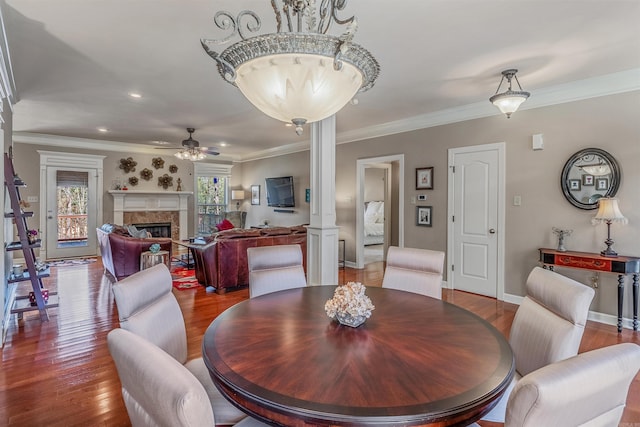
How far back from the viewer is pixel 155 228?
325 inches

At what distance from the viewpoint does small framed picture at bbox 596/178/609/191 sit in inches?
138

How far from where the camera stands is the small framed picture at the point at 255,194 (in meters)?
9.00

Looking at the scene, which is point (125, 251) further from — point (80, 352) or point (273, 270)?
point (273, 270)

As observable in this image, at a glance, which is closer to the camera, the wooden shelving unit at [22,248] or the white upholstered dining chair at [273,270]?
the white upholstered dining chair at [273,270]

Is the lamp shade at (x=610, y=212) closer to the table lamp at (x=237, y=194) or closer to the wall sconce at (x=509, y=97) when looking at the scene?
the wall sconce at (x=509, y=97)

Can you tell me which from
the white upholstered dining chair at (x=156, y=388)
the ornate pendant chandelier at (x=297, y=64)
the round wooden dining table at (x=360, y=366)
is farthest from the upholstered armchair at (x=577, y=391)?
the ornate pendant chandelier at (x=297, y=64)

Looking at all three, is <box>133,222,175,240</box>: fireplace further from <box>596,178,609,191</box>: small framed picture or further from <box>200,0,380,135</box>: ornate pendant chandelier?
<box>596,178,609,191</box>: small framed picture

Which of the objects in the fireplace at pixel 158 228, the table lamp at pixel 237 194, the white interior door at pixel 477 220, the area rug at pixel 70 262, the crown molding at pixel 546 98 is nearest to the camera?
the crown molding at pixel 546 98

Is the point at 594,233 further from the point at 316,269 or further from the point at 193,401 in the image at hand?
the point at 193,401

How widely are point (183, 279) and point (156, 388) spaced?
4.96m

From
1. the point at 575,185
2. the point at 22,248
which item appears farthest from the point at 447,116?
the point at 22,248

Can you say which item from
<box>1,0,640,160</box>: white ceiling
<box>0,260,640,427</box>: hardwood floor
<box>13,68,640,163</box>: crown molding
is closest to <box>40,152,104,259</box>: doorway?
<box>13,68,640,163</box>: crown molding

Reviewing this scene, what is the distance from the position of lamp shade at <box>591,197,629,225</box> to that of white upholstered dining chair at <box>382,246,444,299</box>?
7.34 feet

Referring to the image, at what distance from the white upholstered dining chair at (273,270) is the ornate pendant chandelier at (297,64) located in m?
1.15
